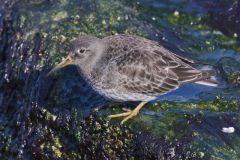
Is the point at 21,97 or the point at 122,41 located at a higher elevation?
the point at 122,41

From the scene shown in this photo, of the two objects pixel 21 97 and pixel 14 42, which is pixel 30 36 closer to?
pixel 14 42

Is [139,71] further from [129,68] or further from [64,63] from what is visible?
[64,63]

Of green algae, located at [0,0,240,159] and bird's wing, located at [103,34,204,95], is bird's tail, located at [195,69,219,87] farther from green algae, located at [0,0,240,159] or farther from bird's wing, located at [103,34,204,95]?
green algae, located at [0,0,240,159]

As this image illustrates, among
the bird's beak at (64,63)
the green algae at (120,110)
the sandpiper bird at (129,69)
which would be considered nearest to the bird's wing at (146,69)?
the sandpiper bird at (129,69)

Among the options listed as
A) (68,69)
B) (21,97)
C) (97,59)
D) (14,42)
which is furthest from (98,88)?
(14,42)

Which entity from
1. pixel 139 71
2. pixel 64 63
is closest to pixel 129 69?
pixel 139 71

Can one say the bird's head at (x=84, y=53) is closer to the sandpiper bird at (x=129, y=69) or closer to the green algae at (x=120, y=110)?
the sandpiper bird at (x=129, y=69)

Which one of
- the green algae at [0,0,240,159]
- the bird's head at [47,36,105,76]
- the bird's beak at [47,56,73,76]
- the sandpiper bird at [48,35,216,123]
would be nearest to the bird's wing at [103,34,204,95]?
the sandpiper bird at [48,35,216,123]
